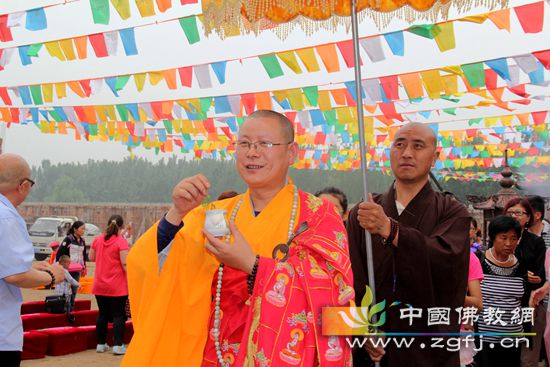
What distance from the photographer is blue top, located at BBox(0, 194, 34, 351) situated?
3418mm

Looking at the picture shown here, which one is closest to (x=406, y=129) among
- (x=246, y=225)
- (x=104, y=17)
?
(x=246, y=225)

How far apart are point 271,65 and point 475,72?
2.85 metres

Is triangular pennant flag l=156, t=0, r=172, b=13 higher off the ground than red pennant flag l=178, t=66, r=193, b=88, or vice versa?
triangular pennant flag l=156, t=0, r=172, b=13

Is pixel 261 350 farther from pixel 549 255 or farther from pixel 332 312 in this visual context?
pixel 549 255

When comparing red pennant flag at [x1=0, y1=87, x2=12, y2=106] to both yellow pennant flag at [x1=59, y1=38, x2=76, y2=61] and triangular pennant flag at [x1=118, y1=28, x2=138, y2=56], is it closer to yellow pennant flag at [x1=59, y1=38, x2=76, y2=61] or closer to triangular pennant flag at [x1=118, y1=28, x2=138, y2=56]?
yellow pennant flag at [x1=59, y1=38, x2=76, y2=61]

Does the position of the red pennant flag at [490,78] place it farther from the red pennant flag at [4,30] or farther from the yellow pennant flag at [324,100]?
the red pennant flag at [4,30]

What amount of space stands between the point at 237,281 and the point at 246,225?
223 mm

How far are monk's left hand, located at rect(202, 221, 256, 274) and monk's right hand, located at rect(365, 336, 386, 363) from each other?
3.26ft

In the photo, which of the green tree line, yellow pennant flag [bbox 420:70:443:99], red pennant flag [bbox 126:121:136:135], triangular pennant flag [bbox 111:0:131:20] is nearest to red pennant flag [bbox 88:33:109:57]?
triangular pennant flag [bbox 111:0:131:20]

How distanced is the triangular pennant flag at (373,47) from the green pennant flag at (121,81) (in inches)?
149

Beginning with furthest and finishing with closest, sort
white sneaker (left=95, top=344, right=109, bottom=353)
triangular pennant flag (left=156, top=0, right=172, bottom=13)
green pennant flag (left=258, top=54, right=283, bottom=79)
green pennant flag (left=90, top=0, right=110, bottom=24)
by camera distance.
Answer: green pennant flag (left=258, top=54, right=283, bottom=79)
white sneaker (left=95, top=344, right=109, bottom=353)
green pennant flag (left=90, top=0, right=110, bottom=24)
triangular pennant flag (left=156, top=0, right=172, bottom=13)

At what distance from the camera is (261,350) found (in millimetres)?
2344

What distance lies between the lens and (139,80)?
10.1 m

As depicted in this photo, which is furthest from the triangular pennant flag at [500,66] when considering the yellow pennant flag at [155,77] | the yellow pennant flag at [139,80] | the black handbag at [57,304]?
the black handbag at [57,304]
